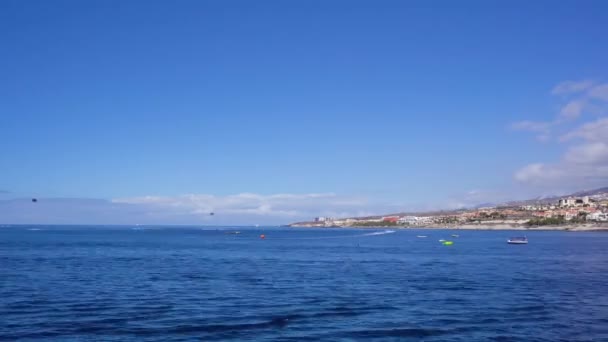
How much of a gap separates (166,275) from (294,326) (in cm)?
2511

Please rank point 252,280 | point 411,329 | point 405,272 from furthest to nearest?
point 405,272
point 252,280
point 411,329

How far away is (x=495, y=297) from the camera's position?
3584 centimetres

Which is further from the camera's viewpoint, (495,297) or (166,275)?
(166,275)

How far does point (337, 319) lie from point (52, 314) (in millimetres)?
14754

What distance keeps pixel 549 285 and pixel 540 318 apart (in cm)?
1496

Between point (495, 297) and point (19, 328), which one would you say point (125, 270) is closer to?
point (19, 328)

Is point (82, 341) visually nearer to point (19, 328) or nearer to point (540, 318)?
point (19, 328)

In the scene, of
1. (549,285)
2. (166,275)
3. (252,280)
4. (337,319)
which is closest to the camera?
(337,319)

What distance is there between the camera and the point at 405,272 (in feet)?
172

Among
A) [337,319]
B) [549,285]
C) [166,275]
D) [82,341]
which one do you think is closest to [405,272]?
[549,285]

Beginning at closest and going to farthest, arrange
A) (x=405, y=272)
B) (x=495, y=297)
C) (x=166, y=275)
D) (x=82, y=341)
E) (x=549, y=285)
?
(x=82, y=341)
(x=495, y=297)
(x=549, y=285)
(x=166, y=275)
(x=405, y=272)

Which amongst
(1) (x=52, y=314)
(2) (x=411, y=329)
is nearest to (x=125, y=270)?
(1) (x=52, y=314)

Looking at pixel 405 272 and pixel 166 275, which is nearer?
pixel 166 275

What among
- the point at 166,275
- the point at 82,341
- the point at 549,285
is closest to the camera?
the point at 82,341
